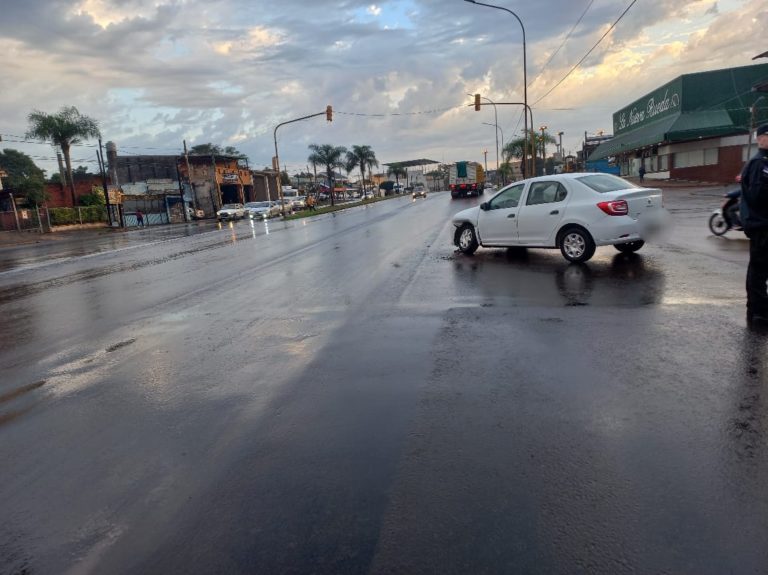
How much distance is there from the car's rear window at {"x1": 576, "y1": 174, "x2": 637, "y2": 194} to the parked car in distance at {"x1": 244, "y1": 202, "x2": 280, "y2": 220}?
126 ft

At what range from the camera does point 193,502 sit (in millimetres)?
3180

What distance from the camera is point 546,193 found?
1074 centimetres

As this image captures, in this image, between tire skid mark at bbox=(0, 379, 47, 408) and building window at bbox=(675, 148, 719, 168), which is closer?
tire skid mark at bbox=(0, 379, 47, 408)

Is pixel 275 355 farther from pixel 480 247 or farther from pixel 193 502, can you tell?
pixel 480 247

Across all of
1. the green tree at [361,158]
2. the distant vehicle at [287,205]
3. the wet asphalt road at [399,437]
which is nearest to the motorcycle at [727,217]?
the wet asphalt road at [399,437]

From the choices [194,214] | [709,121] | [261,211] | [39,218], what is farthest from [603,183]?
[194,214]

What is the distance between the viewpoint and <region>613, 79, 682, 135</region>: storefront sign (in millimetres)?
40562

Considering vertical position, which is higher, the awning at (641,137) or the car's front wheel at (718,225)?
the awning at (641,137)

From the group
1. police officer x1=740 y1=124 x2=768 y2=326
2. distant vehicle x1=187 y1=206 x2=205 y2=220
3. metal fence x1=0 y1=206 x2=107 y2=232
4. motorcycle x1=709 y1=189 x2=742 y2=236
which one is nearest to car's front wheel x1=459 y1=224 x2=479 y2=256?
motorcycle x1=709 y1=189 x2=742 y2=236

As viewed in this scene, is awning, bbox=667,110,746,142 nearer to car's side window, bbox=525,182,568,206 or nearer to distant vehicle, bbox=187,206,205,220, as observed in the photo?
car's side window, bbox=525,182,568,206

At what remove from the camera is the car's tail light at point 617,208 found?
9625 mm

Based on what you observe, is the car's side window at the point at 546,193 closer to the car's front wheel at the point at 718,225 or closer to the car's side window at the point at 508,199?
the car's side window at the point at 508,199

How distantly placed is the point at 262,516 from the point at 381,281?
7120mm

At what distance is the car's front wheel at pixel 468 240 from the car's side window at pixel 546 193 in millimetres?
1698
